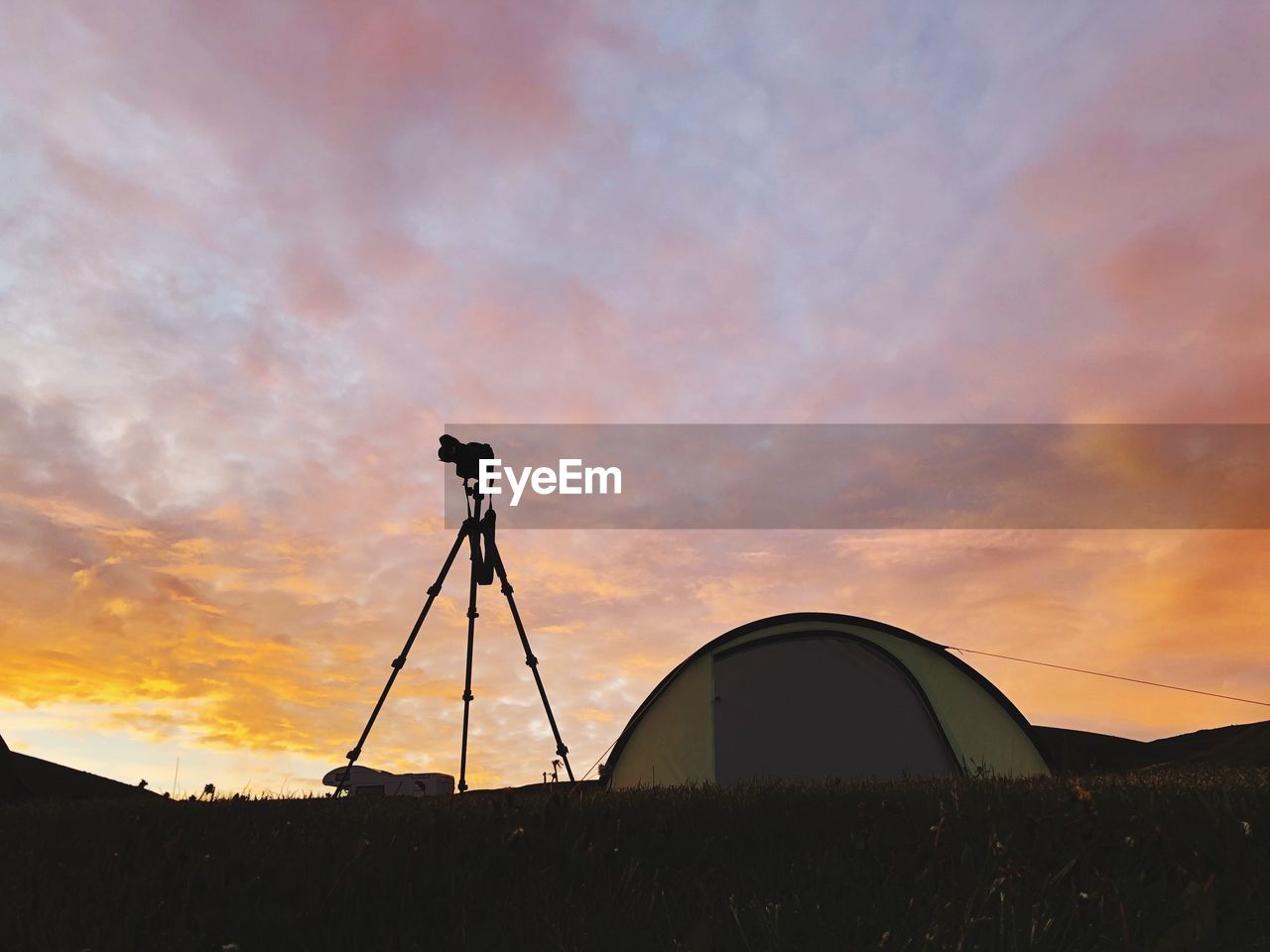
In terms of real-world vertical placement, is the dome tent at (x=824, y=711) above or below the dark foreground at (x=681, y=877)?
above

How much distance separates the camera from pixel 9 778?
54.0 ft

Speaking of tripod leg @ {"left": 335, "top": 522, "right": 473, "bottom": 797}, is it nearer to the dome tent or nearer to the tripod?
the tripod

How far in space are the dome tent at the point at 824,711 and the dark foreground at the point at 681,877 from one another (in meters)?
6.76

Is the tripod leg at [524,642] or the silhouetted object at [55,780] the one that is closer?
the tripod leg at [524,642]

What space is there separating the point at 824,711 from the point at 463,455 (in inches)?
239

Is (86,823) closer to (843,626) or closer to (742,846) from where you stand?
(742,846)

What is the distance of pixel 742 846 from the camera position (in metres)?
4.54

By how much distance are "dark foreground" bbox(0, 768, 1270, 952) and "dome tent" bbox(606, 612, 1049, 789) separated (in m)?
6.76

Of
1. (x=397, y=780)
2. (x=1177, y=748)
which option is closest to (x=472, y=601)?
(x=397, y=780)

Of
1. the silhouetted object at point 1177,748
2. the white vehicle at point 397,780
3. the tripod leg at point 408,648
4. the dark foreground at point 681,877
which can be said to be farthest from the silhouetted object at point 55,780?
the silhouetted object at point 1177,748

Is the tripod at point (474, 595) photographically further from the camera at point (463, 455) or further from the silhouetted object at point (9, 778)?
the silhouetted object at point (9, 778)

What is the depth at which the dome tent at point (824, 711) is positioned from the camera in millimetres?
12047

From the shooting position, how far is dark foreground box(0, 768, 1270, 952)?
3.06 metres

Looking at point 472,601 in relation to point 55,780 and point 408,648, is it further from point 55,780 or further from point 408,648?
point 55,780
